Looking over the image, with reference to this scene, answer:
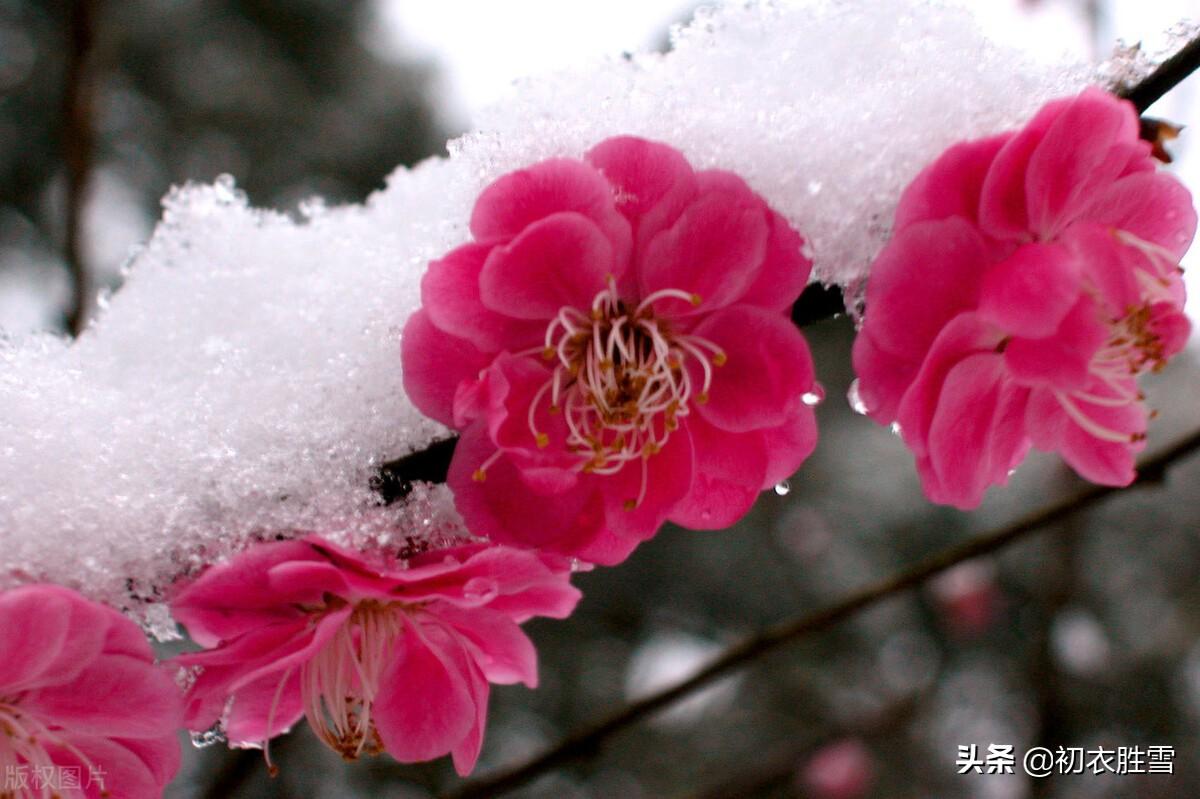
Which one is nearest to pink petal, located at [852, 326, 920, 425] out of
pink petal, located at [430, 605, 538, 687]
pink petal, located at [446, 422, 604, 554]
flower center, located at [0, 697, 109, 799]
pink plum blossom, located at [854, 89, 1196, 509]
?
pink plum blossom, located at [854, 89, 1196, 509]

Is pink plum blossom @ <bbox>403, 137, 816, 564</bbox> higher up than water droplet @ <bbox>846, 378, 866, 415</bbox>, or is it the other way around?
pink plum blossom @ <bbox>403, 137, 816, 564</bbox>

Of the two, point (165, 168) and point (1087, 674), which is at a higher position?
point (165, 168)

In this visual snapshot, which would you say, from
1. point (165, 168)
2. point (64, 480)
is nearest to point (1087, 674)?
point (64, 480)

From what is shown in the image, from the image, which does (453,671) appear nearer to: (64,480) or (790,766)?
(64,480)

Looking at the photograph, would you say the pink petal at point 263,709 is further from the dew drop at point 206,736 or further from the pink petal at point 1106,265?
the pink petal at point 1106,265

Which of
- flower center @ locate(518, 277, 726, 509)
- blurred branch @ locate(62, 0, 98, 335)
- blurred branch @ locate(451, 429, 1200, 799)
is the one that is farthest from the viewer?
blurred branch @ locate(62, 0, 98, 335)

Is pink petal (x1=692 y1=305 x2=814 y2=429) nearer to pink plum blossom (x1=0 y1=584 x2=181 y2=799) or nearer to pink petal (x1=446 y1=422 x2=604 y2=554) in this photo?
pink petal (x1=446 y1=422 x2=604 y2=554)

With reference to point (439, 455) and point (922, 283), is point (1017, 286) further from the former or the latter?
point (439, 455)

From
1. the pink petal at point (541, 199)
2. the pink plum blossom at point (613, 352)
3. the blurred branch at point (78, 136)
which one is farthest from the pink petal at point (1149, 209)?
the blurred branch at point (78, 136)
